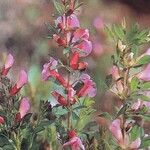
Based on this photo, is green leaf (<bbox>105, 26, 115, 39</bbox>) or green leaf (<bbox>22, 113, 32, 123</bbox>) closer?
green leaf (<bbox>105, 26, 115, 39</bbox>)

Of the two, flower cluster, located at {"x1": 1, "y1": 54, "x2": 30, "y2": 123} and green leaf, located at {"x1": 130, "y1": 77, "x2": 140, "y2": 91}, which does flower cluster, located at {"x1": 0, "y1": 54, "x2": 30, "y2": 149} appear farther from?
green leaf, located at {"x1": 130, "y1": 77, "x2": 140, "y2": 91}

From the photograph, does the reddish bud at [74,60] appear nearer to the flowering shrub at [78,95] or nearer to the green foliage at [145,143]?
the flowering shrub at [78,95]

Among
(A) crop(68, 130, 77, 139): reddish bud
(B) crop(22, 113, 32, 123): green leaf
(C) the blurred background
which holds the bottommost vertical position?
(C) the blurred background

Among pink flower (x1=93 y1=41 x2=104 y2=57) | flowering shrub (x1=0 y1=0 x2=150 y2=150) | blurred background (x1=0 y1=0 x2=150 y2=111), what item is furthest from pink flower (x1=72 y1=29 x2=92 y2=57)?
pink flower (x1=93 y1=41 x2=104 y2=57)

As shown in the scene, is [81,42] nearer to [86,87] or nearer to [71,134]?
[86,87]

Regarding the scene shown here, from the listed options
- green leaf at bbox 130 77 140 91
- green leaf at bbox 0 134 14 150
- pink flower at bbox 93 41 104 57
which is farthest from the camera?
pink flower at bbox 93 41 104 57

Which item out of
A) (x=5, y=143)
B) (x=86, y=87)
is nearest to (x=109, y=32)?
(x=86, y=87)

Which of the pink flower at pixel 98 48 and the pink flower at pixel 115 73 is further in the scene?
the pink flower at pixel 98 48

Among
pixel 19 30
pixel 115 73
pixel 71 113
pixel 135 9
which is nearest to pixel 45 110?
pixel 71 113

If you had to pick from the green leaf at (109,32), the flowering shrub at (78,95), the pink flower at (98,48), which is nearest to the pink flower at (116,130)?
the flowering shrub at (78,95)
